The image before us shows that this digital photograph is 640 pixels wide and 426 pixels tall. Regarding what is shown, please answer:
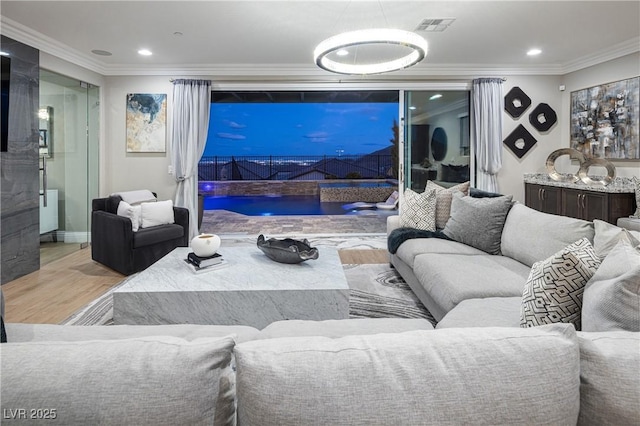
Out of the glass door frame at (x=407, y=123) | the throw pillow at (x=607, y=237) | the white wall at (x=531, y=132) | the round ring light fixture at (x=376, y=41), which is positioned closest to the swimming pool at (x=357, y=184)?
the glass door frame at (x=407, y=123)

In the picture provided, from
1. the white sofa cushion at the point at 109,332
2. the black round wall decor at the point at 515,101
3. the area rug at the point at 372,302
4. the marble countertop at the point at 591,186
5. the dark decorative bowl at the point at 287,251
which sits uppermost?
the black round wall decor at the point at 515,101

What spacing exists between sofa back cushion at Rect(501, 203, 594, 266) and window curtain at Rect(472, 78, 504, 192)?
3.02m

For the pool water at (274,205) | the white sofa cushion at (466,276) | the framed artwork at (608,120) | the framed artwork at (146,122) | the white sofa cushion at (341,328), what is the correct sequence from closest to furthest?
1. the white sofa cushion at (341,328)
2. the white sofa cushion at (466,276)
3. the framed artwork at (608,120)
4. the framed artwork at (146,122)
5. the pool water at (274,205)

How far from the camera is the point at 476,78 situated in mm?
6113

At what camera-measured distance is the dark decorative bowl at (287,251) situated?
2.93m

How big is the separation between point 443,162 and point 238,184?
7.89m

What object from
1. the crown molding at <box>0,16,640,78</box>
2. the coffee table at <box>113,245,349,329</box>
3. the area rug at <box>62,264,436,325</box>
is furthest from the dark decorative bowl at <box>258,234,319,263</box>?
the crown molding at <box>0,16,640,78</box>

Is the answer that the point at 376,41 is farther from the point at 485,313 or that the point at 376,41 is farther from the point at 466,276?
the point at 485,313

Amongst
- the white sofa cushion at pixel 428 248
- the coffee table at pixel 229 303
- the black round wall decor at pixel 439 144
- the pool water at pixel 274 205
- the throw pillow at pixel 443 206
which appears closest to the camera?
the coffee table at pixel 229 303

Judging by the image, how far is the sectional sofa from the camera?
68 cm

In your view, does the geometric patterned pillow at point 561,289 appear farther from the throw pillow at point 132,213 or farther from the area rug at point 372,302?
the throw pillow at point 132,213

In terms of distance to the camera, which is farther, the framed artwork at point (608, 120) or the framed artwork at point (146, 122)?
the framed artwork at point (146, 122)

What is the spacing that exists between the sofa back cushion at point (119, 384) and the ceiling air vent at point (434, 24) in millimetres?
4225

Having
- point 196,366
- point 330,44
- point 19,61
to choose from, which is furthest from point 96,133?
point 196,366
